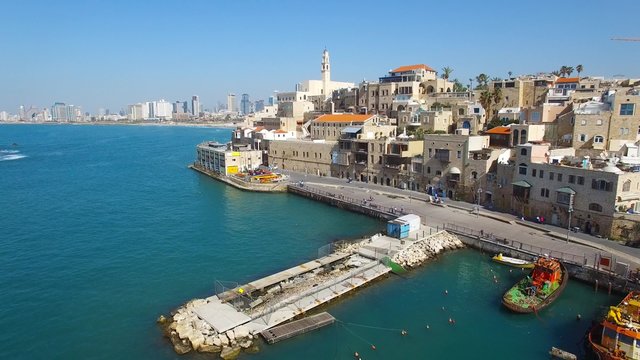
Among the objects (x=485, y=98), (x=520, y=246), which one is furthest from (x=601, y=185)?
(x=485, y=98)

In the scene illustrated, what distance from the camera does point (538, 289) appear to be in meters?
29.7

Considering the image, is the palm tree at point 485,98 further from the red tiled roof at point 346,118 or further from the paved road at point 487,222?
the paved road at point 487,222

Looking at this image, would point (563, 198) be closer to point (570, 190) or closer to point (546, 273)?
point (570, 190)

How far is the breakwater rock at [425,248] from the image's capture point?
36.4 metres

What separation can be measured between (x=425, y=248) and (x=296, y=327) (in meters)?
17.4

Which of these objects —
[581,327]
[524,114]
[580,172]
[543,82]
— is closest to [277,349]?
[581,327]

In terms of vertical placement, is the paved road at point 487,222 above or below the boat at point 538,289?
above

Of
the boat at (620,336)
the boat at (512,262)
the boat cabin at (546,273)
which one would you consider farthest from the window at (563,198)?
the boat at (620,336)

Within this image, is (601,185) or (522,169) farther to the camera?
(522,169)

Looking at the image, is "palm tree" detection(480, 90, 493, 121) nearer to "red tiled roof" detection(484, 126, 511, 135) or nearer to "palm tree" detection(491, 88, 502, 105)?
"palm tree" detection(491, 88, 502, 105)

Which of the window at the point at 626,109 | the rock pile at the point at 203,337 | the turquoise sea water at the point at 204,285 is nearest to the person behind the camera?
the rock pile at the point at 203,337

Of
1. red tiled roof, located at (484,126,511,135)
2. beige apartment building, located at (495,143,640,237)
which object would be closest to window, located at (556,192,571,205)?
beige apartment building, located at (495,143,640,237)

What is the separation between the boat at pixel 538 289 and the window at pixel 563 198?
11.3 meters

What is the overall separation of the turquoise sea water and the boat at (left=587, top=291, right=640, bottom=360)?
2.12 metres
